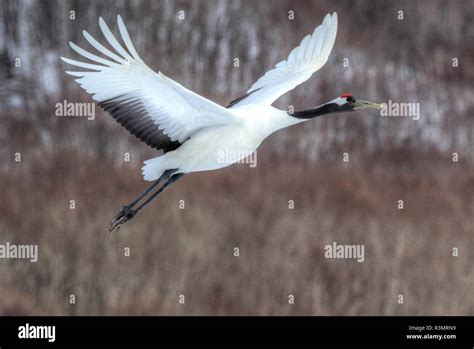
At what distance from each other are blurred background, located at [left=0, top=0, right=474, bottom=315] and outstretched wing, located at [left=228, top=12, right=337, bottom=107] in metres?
4.85

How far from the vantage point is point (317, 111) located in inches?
264

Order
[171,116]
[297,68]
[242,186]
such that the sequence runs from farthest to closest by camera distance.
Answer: [242,186] → [297,68] → [171,116]

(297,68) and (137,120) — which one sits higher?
(297,68)

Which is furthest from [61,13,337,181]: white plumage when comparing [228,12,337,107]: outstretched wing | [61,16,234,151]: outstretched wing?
[228,12,337,107]: outstretched wing

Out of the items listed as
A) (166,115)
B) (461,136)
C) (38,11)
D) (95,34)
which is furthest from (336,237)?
(166,115)

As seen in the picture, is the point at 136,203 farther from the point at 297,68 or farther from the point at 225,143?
the point at 297,68

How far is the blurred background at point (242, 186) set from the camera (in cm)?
1198

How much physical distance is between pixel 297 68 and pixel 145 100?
151 cm

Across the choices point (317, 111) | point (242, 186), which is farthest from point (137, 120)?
point (242, 186)

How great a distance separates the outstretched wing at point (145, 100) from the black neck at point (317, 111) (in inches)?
17.4

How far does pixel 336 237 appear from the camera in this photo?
1268 cm

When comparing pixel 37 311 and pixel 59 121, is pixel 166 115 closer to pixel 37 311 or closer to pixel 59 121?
pixel 37 311

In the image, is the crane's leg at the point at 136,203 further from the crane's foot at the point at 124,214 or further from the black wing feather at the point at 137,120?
the black wing feather at the point at 137,120

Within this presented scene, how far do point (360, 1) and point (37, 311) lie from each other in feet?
25.6
